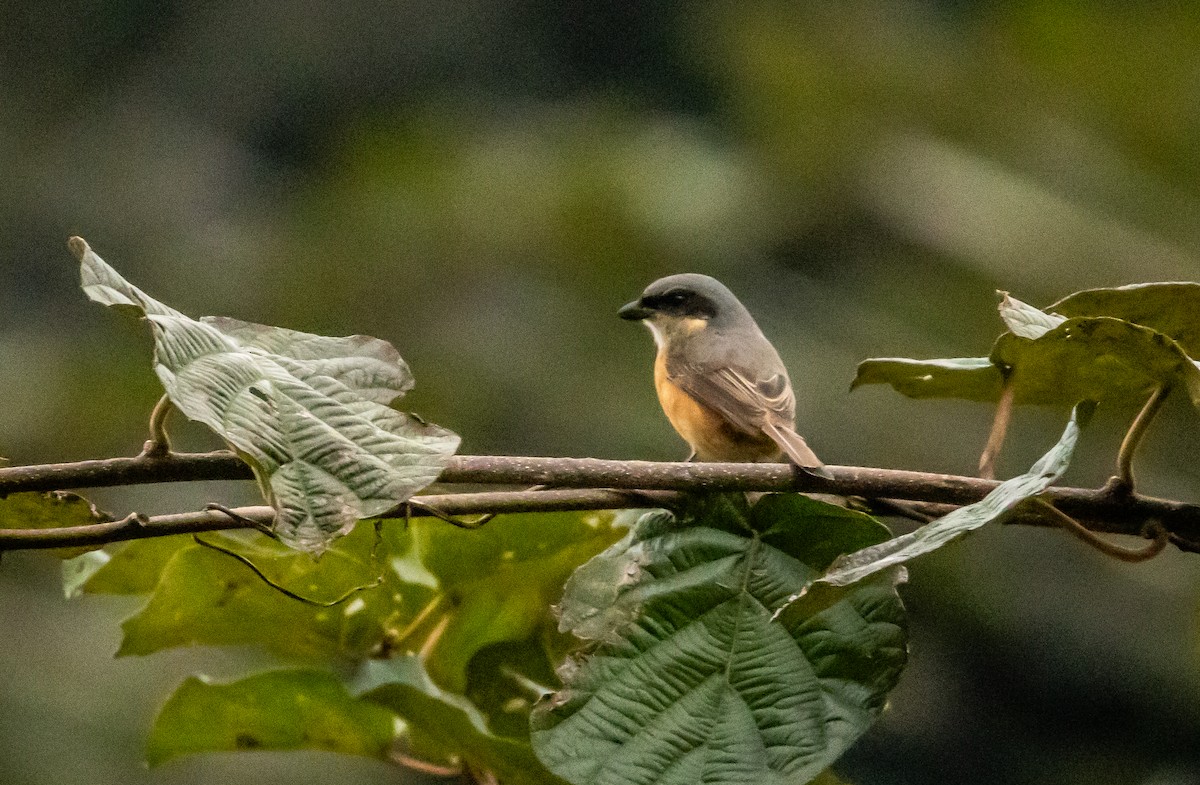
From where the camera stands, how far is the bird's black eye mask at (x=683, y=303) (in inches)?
149

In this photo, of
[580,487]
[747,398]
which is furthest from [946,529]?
[747,398]

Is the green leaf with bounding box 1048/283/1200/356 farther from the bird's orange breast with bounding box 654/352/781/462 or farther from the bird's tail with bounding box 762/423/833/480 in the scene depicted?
the bird's orange breast with bounding box 654/352/781/462

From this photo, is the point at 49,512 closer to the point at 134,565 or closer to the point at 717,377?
the point at 134,565

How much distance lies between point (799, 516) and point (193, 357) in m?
0.72

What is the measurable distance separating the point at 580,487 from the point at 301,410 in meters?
0.29

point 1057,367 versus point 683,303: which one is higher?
point 1057,367

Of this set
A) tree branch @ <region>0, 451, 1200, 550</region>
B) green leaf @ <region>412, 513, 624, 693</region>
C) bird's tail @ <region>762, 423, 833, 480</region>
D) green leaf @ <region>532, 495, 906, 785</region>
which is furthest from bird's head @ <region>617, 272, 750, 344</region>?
tree branch @ <region>0, 451, 1200, 550</region>

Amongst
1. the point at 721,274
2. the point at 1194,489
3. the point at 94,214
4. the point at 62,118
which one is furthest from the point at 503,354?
the point at 62,118

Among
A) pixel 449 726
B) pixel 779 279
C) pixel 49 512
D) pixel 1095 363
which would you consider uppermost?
pixel 1095 363

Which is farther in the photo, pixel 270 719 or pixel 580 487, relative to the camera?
pixel 270 719

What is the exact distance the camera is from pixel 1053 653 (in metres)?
7.27

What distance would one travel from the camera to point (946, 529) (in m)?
1.37

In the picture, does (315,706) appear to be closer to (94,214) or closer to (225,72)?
(94,214)

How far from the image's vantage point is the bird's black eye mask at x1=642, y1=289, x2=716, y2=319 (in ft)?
12.4
